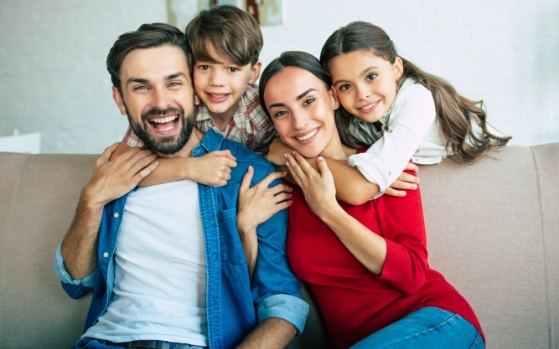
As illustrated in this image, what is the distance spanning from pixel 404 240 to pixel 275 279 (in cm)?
39

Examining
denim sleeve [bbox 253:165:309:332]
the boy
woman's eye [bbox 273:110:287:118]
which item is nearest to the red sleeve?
denim sleeve [bbox 253:165:309:332]

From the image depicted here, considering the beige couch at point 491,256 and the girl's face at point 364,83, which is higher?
the girl's face at point 364,83

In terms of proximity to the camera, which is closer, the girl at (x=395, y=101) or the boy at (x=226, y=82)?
the girl at (x=395, y=101)

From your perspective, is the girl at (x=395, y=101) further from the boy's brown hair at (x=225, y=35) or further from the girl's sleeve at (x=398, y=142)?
the boy's brown hair at (x=225, y=35)

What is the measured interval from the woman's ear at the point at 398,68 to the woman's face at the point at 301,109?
10.3 inches

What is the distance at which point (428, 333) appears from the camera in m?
1.27

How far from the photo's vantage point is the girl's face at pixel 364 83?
5.11 feet

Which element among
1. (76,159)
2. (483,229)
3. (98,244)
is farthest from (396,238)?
(76,159)

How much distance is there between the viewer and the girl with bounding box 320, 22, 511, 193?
1.54 meters

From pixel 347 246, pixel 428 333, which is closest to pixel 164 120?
pixel 347 246

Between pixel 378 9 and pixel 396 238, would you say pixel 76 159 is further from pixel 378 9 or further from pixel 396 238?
pixel 378 9

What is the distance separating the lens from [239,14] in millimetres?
1801

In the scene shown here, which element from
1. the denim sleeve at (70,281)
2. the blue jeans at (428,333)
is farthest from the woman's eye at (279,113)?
the denim sleeve at (70,281)

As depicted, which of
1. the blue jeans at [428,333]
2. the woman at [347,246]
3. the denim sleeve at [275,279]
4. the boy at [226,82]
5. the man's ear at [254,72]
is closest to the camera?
the blue jeans at [428,333]
